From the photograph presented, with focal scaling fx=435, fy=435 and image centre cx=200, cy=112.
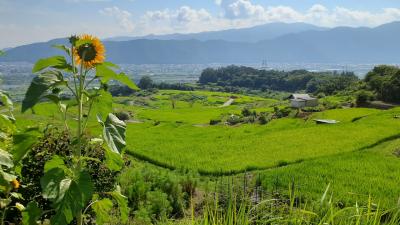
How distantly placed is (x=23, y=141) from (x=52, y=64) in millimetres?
576

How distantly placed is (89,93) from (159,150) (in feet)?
55.5

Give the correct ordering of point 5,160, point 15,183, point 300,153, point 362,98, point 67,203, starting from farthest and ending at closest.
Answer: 1. point 362,98
2. point 300,153
3. point 15,183
4. point 5,160
5. point 67,203

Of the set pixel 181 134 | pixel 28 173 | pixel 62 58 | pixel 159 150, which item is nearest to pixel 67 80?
pixel 62 58

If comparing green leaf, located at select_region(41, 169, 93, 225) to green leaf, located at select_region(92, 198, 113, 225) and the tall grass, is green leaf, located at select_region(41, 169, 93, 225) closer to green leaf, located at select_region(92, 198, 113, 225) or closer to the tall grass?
green leaf, located at select_region(92, 198, 113, 225)

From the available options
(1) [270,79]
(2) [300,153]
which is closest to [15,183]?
(2) [300,153]

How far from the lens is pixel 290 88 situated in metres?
128

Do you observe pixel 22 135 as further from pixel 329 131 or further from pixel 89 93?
pixel 329 131

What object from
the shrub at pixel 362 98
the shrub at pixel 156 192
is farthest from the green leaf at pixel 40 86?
the shrub at pixel 362 98

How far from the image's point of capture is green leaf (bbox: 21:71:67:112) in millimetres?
2721

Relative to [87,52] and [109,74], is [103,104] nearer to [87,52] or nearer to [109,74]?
[109,74]

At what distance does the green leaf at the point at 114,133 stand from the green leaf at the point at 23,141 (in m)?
0.45

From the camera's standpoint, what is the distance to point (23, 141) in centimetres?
301

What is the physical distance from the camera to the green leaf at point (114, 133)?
2871 millimetres

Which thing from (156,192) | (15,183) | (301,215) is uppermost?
(15,183)
